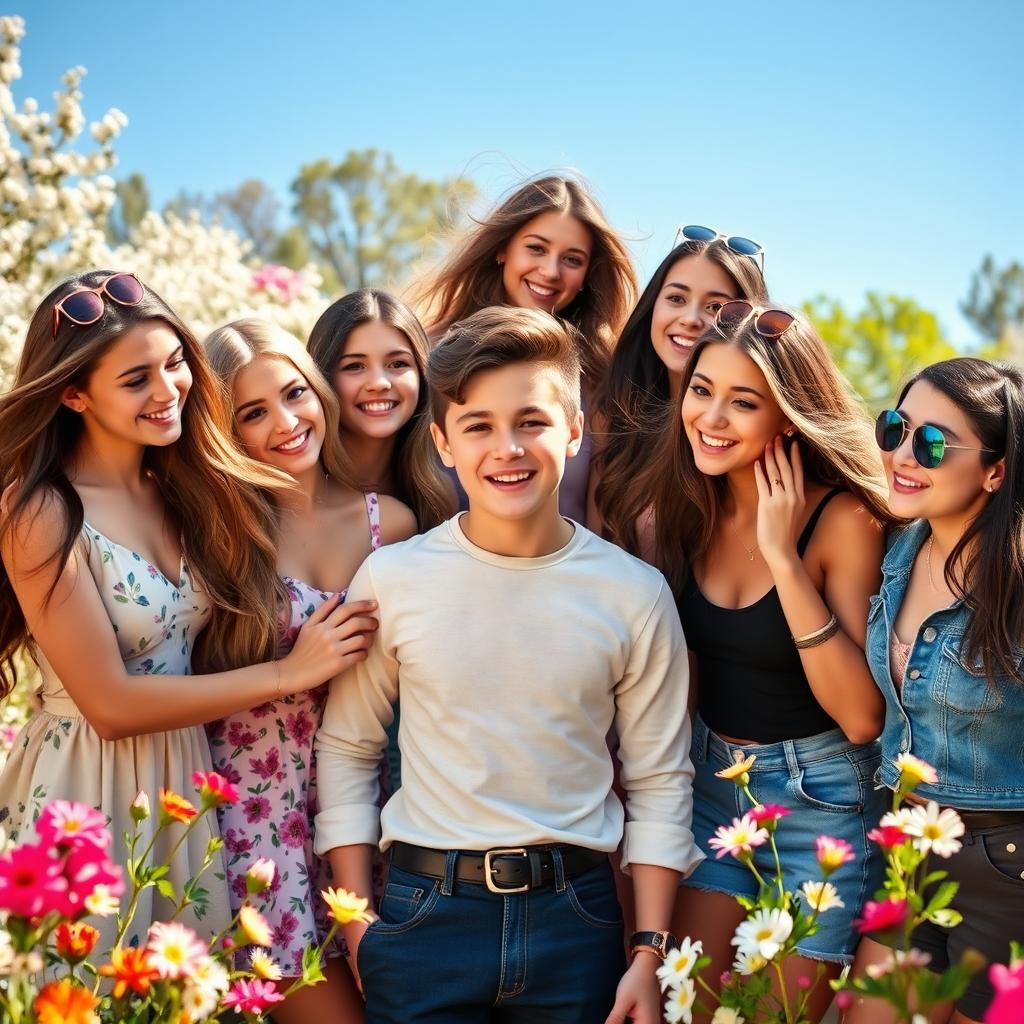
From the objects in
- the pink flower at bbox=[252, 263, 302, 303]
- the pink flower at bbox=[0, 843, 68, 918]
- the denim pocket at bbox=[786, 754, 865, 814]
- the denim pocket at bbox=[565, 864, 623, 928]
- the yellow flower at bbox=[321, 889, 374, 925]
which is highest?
the pink flower at bbox=[252, 263, 302, 303]

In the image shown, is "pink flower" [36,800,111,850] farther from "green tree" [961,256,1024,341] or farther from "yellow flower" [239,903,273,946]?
"green tree" [961,256,1024,341]

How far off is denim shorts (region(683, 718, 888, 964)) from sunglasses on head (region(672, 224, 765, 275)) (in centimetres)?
168

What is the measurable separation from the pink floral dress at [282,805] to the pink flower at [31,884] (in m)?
1.40

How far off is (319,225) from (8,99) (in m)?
34.0

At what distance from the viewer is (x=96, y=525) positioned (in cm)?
283

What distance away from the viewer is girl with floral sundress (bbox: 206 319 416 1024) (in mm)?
2953

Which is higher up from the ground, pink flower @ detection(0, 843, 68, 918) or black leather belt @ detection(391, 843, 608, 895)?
pink flower @ detection(0, 843, 68, 918)

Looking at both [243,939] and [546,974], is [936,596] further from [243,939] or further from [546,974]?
[243,939]

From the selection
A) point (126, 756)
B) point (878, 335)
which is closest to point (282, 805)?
point (126, 756)

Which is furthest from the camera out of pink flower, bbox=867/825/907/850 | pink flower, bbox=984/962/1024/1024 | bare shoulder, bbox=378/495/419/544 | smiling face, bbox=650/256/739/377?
smiling face, bbox=650/256/739/377

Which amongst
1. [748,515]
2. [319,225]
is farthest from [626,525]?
[319,225]

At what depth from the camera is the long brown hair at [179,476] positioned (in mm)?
2785

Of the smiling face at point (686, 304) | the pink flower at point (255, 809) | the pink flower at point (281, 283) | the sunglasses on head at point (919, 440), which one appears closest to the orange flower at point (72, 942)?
the pink flower at point (255, 809)

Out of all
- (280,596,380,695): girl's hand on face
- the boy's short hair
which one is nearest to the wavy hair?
the boy's short hair
